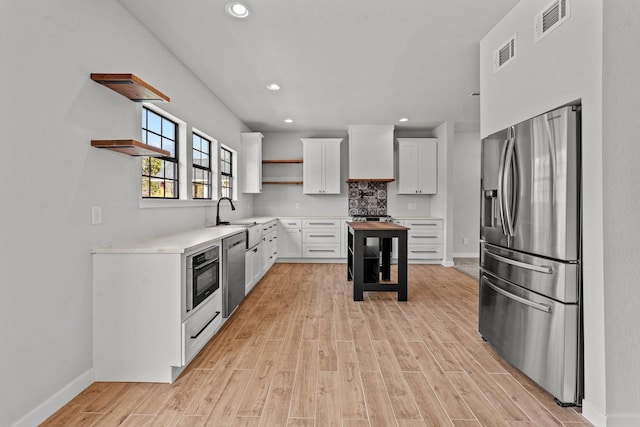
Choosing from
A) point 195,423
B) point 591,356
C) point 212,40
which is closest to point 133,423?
point 195,423

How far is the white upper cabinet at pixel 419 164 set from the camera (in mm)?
6262

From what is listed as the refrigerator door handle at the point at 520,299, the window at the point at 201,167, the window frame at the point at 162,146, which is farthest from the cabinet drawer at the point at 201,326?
the refrigerator door handle at the point at 520,299

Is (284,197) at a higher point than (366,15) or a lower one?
lower

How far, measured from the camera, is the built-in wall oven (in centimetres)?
219

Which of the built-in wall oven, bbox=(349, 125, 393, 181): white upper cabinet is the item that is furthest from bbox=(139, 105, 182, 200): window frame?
bbox=(349, 125, 393, 181): white upper cabinet

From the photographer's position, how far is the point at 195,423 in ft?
5.43

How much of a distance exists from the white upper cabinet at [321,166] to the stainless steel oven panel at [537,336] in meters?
4.17

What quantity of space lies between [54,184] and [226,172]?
11.2ft

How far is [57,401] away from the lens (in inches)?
69.7

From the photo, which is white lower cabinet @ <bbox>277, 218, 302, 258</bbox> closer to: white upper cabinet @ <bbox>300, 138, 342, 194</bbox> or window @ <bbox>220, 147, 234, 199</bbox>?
white upper cabinet @ <bbox>300, 138, 342, 194</bbox>

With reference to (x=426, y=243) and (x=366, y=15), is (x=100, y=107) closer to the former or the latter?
(x=366, y=15)

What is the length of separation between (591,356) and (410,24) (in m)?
2.59

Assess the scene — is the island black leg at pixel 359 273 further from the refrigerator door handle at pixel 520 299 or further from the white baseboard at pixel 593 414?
the white baseboard at pixel 593 414

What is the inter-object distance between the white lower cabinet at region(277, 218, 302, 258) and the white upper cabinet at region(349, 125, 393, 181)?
1475mm
